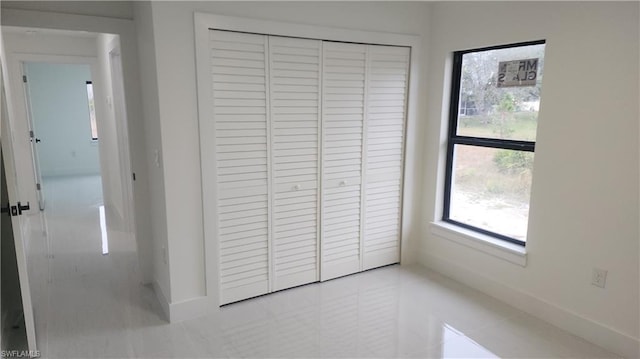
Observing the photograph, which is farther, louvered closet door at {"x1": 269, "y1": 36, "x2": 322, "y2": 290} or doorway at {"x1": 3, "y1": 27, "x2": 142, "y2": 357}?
doorway at {"x1": 3, "y1": 27, "x2": 142, "y2": 357}

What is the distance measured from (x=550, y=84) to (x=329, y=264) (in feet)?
6.69

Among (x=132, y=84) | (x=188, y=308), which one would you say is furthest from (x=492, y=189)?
(x=132, y=84)

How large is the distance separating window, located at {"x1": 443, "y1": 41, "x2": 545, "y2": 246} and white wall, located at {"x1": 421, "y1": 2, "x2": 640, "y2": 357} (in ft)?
0.42

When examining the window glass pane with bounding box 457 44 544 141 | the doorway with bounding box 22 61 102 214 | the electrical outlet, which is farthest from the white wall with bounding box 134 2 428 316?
the doorway with bounding box 22 61 102 214

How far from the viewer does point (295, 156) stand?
302cm

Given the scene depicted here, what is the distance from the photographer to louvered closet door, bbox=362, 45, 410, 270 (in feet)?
10.8

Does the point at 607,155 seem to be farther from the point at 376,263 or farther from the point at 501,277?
the point at 376,263

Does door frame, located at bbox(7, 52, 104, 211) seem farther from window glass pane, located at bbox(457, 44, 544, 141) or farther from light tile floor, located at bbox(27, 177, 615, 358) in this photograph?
window glass pane, located at bbox(457, 44, 544, 141)

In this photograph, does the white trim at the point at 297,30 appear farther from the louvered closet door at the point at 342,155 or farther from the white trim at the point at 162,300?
the white trim at the point at 162,300

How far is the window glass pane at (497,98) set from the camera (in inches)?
110

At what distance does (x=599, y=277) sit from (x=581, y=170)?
2.13ft

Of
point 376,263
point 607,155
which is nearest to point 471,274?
point 376,263

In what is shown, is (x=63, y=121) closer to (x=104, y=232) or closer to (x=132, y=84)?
(x=104, y=232)

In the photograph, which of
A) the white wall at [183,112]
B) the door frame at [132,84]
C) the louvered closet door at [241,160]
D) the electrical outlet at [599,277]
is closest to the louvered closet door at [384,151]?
the white wall at [183,112]
